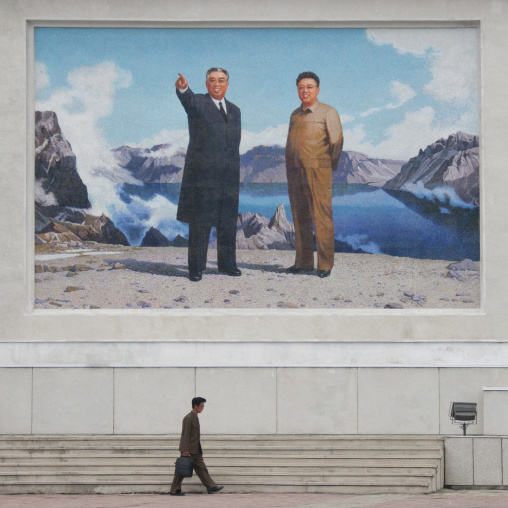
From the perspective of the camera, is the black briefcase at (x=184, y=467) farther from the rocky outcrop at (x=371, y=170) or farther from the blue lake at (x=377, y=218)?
the rocky outcrop at (x=371, y=170)

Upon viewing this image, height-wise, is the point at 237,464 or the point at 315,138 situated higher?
the point at 315,138

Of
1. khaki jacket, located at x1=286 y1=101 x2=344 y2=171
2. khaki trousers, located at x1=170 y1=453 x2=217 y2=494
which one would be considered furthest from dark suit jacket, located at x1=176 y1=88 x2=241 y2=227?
khaki trousers, located at x1=170 y1=453 x2=217 y2=494

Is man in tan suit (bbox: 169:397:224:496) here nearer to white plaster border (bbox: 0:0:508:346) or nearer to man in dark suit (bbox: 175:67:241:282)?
white plaster border (bbox: 0:0:508:346)

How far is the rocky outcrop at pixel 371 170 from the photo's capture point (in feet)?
55.7

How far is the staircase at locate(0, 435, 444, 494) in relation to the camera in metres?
14.4

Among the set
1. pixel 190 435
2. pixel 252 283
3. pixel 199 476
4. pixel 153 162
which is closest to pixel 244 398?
pixel 252 283

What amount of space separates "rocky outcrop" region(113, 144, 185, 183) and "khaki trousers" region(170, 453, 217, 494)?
5.48m

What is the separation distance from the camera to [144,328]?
16609 millimetres

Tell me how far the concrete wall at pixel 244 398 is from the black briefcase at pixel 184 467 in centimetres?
278

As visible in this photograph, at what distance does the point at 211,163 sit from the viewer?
17094 millimetres

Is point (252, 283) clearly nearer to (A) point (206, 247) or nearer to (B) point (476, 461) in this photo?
(A) point (206, 247)

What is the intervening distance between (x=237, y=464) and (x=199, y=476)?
4.24 feet

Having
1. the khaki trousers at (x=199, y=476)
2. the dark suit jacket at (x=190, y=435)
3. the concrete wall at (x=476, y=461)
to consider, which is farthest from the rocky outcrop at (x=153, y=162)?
the concrete wall at (x=476, y=461)

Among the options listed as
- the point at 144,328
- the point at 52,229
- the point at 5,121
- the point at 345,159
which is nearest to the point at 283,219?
the point at 345,159
